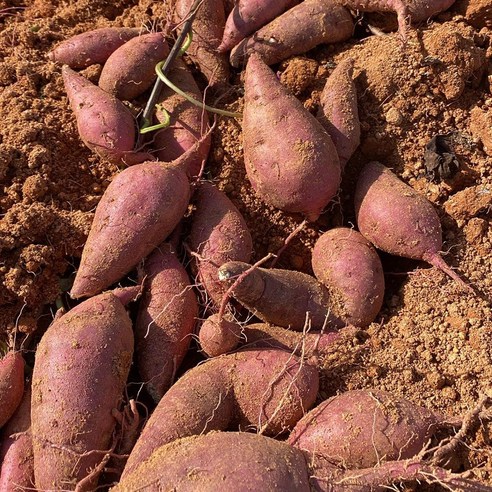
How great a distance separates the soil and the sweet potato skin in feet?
1.13

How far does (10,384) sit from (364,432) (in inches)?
42.2

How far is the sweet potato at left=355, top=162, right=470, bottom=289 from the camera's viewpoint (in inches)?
69.3

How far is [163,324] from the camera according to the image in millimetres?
1642

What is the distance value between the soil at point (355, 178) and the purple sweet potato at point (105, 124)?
9 centimetres

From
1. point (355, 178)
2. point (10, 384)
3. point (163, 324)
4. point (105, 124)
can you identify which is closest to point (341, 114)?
point (355, 178)

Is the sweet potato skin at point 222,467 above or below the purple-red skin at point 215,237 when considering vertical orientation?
below

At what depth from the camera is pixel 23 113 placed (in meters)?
1.92

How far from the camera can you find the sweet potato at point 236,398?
1.45 meters

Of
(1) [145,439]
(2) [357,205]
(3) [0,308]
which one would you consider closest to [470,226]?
(2) [357,205]

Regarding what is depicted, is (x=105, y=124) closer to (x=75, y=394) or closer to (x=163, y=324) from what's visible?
(x=163, y=324)

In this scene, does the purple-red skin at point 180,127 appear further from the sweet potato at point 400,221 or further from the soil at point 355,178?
the sweet potato at point 400,221

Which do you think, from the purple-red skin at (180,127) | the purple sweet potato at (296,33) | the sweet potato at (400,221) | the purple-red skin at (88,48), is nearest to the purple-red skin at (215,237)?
the purple-red skin at (180,127)

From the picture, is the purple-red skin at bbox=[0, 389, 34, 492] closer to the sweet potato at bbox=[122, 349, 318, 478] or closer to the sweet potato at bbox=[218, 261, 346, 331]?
the sweet potato at bbox=[122, 349, 318, 478]

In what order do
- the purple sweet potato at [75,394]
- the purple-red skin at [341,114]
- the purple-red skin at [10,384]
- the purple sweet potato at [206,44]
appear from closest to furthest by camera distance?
the purple sweet potato at [75,394] < the purple-red skin at [10,384] < the purple-red skin at [341,114] < the purple sweet potato at [206,44]
